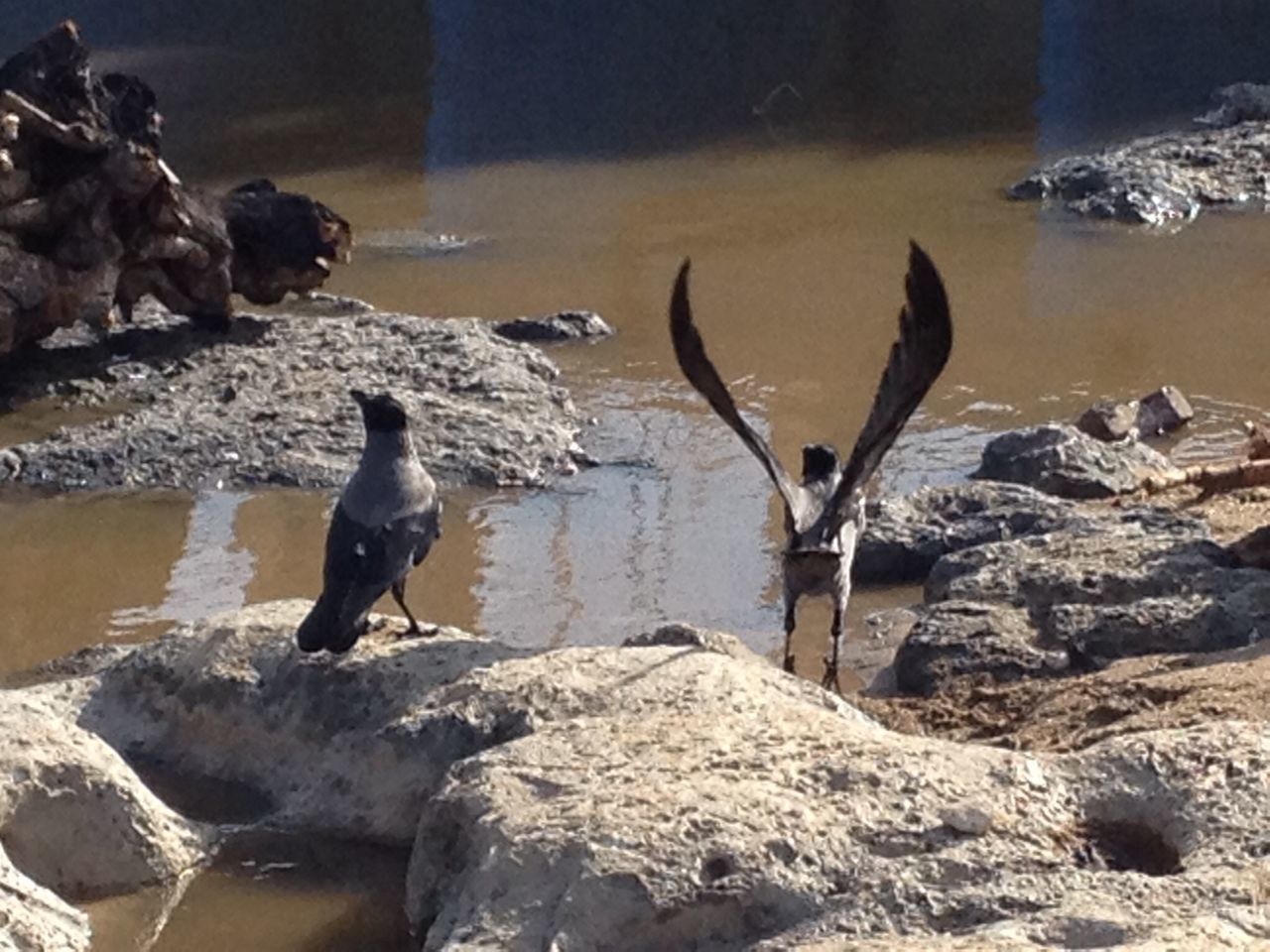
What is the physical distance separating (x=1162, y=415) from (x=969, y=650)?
2.94 meters

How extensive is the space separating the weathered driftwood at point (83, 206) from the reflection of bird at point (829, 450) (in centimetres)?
369

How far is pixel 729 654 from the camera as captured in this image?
17.3 ft

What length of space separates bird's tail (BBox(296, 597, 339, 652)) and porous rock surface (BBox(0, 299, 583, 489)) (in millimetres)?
2826

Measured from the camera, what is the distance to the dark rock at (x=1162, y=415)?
861 centimetres

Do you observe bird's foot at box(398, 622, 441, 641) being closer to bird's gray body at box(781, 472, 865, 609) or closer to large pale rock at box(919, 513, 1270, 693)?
bird's gray body at box(781, 472, 865, 609)

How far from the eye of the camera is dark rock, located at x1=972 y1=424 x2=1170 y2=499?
7.79 metres

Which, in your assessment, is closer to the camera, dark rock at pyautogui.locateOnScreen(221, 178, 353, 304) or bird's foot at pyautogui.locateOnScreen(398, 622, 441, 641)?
bird's foot at pyautogui.locateOnScreen(398, 622, 441, 641)

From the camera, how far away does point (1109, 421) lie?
846 centimetres

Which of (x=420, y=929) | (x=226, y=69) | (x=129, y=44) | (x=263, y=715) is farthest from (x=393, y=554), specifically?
(x=129, y=44)

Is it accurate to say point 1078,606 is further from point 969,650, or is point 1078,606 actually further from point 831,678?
point 831,678

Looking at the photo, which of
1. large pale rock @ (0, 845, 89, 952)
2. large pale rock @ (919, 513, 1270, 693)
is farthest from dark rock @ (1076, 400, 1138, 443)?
large pale rock @ (0, 845, 89, 952)

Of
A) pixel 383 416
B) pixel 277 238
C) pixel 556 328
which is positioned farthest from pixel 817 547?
pixel 556 328

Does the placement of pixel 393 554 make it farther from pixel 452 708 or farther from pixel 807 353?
pixel 807 353

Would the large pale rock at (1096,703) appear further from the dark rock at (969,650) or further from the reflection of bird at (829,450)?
the reflection of bird at (829,450)
